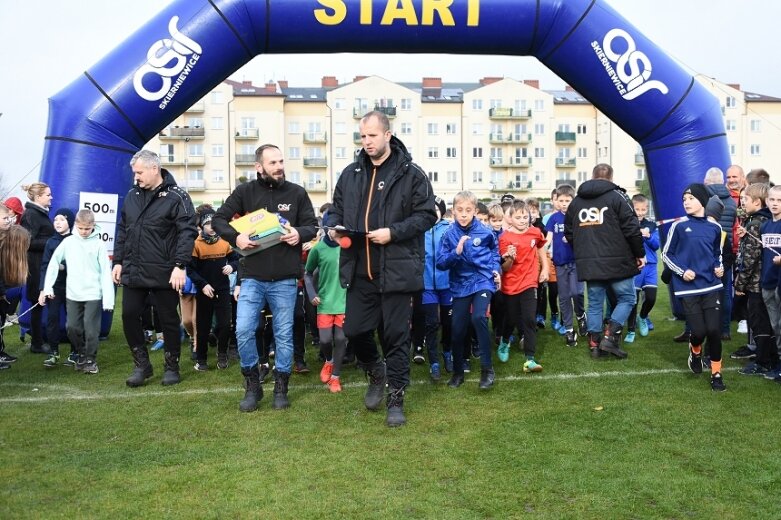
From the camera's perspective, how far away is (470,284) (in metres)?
6.56

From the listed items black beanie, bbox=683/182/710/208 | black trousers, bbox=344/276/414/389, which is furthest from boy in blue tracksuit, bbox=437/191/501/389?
black beanie, bbox=683/182/710/208

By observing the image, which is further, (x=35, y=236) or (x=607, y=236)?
(x=35, y=236)

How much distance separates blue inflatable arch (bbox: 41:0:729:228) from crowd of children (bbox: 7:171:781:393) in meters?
1.14

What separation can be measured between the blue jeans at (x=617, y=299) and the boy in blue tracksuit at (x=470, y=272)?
70.6 inches

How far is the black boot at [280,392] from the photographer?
6016 millimetres

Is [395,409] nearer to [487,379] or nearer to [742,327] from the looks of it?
[487,379]

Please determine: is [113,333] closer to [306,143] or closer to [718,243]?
[718,243]

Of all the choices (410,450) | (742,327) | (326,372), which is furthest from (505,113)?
(410,450)

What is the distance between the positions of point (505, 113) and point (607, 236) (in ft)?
213

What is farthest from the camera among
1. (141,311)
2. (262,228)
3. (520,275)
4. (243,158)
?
(243,158)

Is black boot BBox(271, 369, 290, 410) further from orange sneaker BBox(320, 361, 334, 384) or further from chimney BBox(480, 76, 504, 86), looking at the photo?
chimney BBox(480, 76, 504, 86)

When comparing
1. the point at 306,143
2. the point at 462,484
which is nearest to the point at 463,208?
the point at 462,484

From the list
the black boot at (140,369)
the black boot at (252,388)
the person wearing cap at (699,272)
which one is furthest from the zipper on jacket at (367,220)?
the person wearing cap at (699,272)

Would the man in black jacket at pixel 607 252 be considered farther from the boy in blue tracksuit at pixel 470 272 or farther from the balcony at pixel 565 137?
the balcony at pixel 565 137
